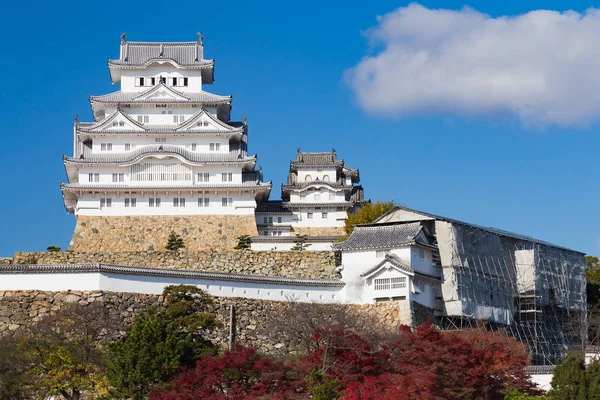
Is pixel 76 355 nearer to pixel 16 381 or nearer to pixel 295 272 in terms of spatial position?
pixel 16 381

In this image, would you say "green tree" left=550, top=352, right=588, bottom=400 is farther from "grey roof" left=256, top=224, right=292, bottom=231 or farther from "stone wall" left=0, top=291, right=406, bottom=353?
"grey roof" left=256, top=224, right=292, bottom=231

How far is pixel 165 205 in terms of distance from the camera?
5394cm

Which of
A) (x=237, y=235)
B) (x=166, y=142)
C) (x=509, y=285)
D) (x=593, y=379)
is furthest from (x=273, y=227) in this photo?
(x=593, y=379)

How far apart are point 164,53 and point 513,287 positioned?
73.0ft

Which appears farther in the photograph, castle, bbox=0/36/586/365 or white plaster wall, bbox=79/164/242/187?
white plaster wall, bbox=79/164/242/187

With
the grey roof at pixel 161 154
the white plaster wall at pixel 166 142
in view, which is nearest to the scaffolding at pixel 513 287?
the grey roof at pixel 161 154

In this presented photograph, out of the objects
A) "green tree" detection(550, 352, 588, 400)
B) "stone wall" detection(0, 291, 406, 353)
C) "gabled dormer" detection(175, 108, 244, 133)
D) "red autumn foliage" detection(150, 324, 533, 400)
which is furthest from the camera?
"gabled dormer" detection(175, 108, 244, 133)

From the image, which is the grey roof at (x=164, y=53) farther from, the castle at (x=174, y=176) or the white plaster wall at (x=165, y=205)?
the white plaster wall at (x=165, y=205)

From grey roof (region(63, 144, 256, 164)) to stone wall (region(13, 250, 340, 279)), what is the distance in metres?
8.22

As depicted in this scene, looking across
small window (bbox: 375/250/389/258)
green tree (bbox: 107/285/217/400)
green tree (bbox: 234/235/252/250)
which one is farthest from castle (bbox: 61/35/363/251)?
green tree (bbox: 107/285/217/400)

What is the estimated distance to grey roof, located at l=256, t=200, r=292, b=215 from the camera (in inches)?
2264

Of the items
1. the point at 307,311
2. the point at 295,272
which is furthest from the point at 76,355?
the point at 295,272

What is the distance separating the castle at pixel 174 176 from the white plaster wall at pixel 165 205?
5 centimetres

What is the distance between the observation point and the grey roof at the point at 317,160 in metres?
61.1
